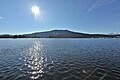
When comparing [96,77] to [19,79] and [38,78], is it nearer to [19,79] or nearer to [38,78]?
[38,78]

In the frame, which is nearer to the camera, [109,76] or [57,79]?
[57,79]

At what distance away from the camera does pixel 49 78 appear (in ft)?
63.6

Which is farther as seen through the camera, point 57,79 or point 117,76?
point 117,76

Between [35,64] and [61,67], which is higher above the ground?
→ [61,67]

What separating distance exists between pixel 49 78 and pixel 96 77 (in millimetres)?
8687

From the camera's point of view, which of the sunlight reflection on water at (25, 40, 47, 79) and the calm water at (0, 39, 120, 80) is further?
the sunlight reflection on water at (25, 40, 47, 79)

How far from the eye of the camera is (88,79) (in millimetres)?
18797

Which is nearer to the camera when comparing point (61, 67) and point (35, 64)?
point (61, 67)

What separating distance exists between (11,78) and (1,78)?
1.86m

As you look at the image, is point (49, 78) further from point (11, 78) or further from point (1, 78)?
point (1, 78)

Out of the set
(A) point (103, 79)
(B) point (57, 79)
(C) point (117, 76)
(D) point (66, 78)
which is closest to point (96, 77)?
(A) point (103, 79)

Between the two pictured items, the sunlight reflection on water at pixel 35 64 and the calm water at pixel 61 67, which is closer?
the calm water at pixel 61 67

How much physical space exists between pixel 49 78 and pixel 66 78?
310 cm

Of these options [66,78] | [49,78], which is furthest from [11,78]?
[66,78]
